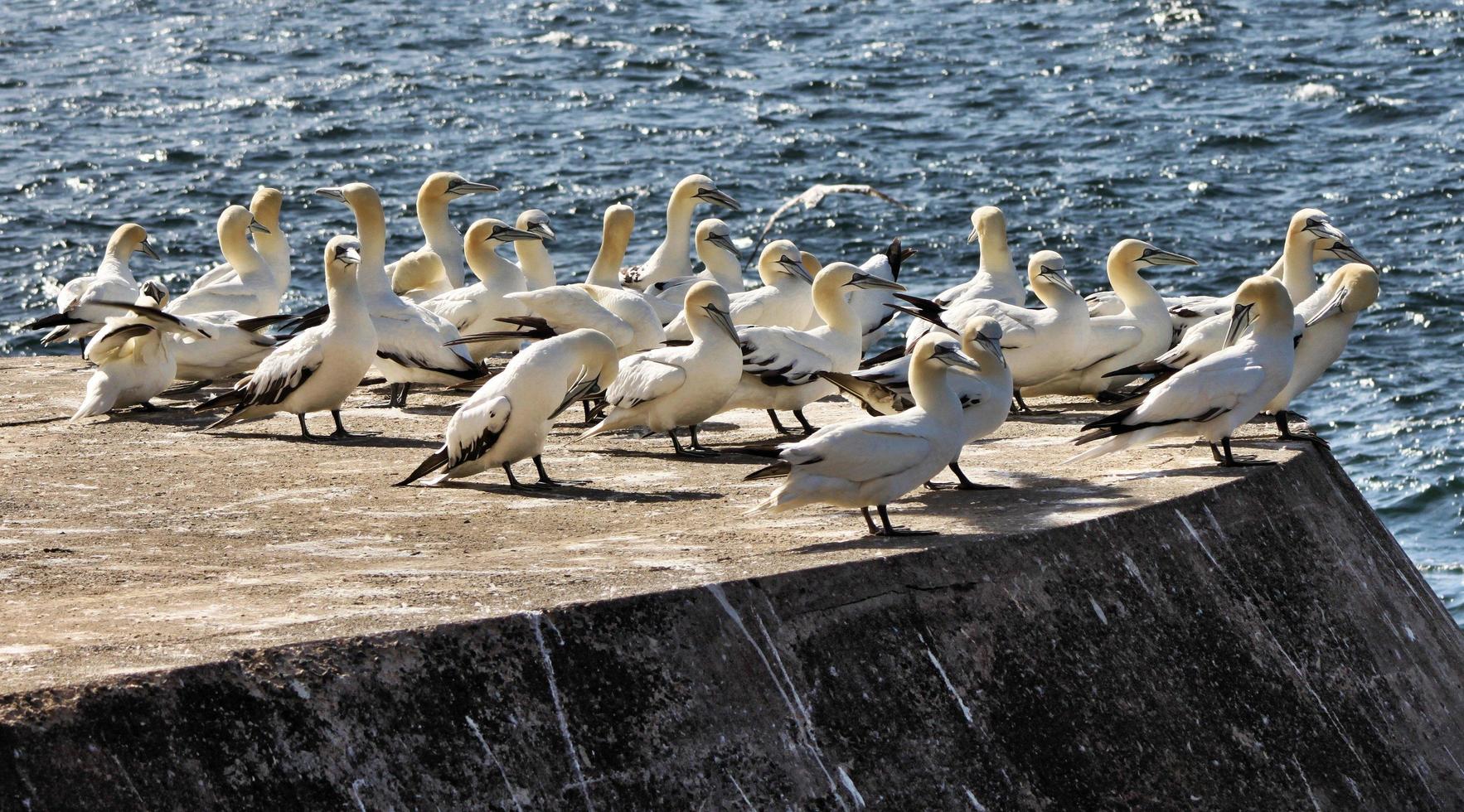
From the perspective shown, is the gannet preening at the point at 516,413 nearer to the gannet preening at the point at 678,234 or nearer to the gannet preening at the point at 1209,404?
the gannet preening at the point at 1209,404

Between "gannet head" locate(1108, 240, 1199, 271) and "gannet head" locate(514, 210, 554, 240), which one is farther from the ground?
"gannet head" locate(1108, 240, 1199, 271)

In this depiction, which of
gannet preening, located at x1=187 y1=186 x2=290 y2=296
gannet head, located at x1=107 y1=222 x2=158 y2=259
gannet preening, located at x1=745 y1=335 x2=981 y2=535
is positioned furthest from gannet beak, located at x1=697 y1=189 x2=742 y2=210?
gannet preening, located at x1=745 y1=335 x2=981 y2=535

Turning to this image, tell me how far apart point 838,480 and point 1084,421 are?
3.68 m

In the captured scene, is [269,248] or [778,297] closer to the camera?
[778,297]

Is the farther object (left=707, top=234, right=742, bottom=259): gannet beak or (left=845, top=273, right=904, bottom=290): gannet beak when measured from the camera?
(left=707, top=234, right=742, bottom=259): gannet beak

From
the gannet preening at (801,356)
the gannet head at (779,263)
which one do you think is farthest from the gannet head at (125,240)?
the gannet preening at (801,356)

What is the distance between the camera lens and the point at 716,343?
9.16 metres

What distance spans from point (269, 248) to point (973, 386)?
7.90 metres

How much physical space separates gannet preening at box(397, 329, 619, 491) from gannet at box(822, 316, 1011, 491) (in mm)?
1251

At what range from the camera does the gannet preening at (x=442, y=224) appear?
13.6 metres

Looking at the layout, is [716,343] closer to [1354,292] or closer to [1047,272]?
[1047,272]

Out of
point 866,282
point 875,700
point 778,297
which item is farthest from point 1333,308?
point 875,700

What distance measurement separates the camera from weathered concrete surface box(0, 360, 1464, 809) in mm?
5254

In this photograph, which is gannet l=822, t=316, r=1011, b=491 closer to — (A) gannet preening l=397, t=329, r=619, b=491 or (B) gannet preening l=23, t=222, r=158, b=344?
(A) gannet preening l=397, t=329, r=619, b=491
